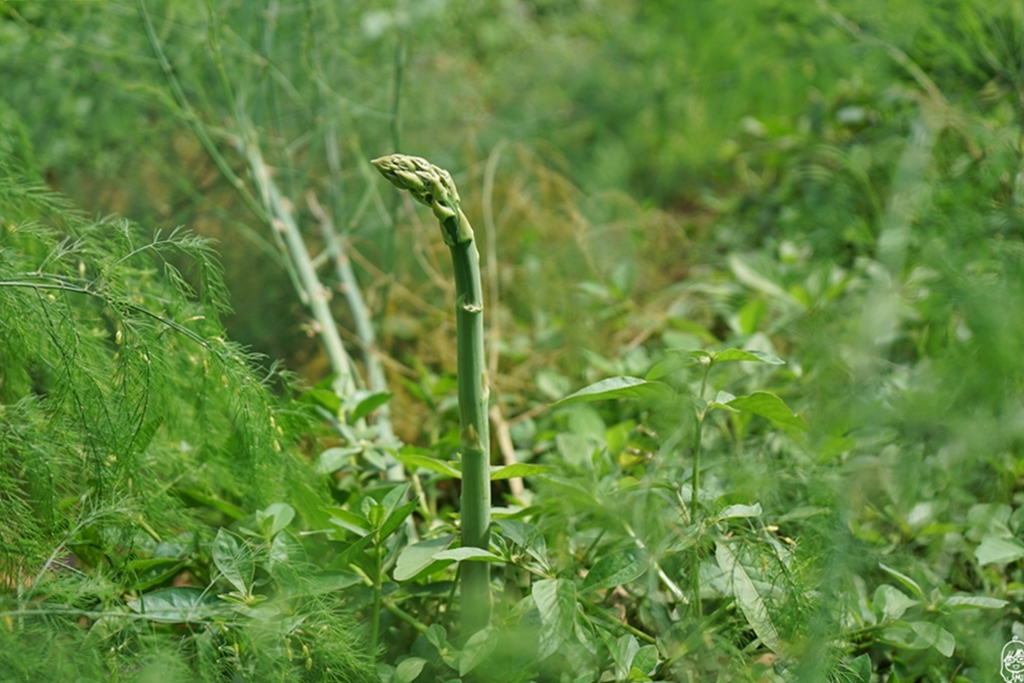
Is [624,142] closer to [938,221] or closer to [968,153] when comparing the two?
[968,153]

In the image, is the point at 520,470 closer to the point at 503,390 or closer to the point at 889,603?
the point at 889,603

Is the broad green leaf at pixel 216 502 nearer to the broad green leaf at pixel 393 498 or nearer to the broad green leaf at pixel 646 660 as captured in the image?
the broad green leaf at pixel 393 498

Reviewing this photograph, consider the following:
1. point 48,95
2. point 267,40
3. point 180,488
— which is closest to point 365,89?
point 267,40

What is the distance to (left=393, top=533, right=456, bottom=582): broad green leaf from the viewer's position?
0.76m

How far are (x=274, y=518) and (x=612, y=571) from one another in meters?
0.32

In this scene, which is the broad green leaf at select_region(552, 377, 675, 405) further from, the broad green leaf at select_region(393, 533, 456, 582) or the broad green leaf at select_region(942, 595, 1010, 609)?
the broad green leaf at select_region(942, 595, 1010, 609)

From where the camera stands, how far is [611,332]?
4.99ft

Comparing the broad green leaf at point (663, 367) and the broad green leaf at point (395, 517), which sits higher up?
the broad green leaf at point (663, 367)

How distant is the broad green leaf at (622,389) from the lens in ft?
2.43

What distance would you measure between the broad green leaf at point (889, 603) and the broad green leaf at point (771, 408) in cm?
19

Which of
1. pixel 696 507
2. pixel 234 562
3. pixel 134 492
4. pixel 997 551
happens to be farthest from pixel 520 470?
pixel 997 551

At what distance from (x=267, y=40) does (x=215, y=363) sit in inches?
25.4

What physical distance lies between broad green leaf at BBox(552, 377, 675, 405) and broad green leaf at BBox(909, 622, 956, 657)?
320mm

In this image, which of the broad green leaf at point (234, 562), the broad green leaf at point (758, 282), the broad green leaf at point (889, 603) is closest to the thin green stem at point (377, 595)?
the broad green leaf at point (234, 562)
